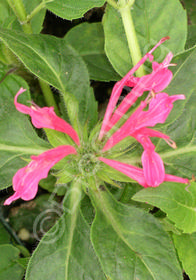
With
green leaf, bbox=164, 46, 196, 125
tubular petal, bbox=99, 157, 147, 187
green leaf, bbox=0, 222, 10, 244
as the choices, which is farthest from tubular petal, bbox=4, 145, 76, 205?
green leaf, bbox=0, 222, 10, 244

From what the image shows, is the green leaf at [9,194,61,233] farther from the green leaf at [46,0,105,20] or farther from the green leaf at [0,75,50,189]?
Result: the green leaf at [46,0,105,20]

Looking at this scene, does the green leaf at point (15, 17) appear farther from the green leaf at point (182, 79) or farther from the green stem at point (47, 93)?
the green leaf at point (182, 79)

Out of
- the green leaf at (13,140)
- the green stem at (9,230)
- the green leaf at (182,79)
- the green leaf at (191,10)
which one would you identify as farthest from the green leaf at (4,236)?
the green leaf at (191,10)

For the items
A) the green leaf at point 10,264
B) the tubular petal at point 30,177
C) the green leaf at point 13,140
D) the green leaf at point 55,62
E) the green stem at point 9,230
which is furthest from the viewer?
the green stem at point 9,230

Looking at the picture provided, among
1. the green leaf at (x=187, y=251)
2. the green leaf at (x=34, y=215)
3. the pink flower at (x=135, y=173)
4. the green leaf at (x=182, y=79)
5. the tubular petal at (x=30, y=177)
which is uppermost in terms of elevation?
the tubular petal at (x=30, y=177)

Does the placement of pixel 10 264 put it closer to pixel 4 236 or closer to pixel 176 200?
pixel 4 236

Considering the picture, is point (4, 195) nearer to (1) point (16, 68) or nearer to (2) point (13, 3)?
(1) point (16, 68)

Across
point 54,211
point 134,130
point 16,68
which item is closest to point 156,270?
point 134,130
